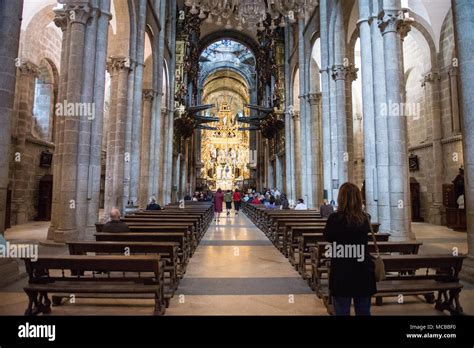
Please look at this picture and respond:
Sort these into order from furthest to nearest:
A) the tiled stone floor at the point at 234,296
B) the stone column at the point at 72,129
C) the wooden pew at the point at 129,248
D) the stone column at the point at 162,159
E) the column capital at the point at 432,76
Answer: the stone column at the point at 162,159 < the column capital at the point at 432,76 < the stone column at the point at 72,129 < the wooden pew at the point at 129,248 < the tiled stone floor at the point at 234,296

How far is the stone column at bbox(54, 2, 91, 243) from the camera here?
26.0 ft

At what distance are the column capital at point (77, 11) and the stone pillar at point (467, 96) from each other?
338 inches

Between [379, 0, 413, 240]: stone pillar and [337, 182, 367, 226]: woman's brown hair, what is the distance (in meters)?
6.37

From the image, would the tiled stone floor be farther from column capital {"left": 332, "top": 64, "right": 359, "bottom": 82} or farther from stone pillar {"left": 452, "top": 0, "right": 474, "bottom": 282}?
column capital {"left": 332, "top": 64, "right": 359, "bottom": 82}

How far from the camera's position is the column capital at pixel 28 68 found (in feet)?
46.5

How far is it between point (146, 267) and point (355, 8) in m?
14.2

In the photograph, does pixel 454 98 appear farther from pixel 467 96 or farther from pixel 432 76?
pixel 467 96

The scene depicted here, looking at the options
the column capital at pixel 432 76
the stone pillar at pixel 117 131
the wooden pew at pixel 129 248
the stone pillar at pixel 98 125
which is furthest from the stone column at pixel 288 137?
the wooden pew at pixel 129 248

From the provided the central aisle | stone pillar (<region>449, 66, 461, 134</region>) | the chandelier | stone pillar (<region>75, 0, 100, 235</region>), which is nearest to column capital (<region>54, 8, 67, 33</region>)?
stone pillar (<region>75, 0, 100, 235</region>)

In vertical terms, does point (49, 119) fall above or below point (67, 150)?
above

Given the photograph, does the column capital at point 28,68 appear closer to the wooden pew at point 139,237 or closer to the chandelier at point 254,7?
the chandelier at point 254,7

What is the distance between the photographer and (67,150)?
8.16 m
